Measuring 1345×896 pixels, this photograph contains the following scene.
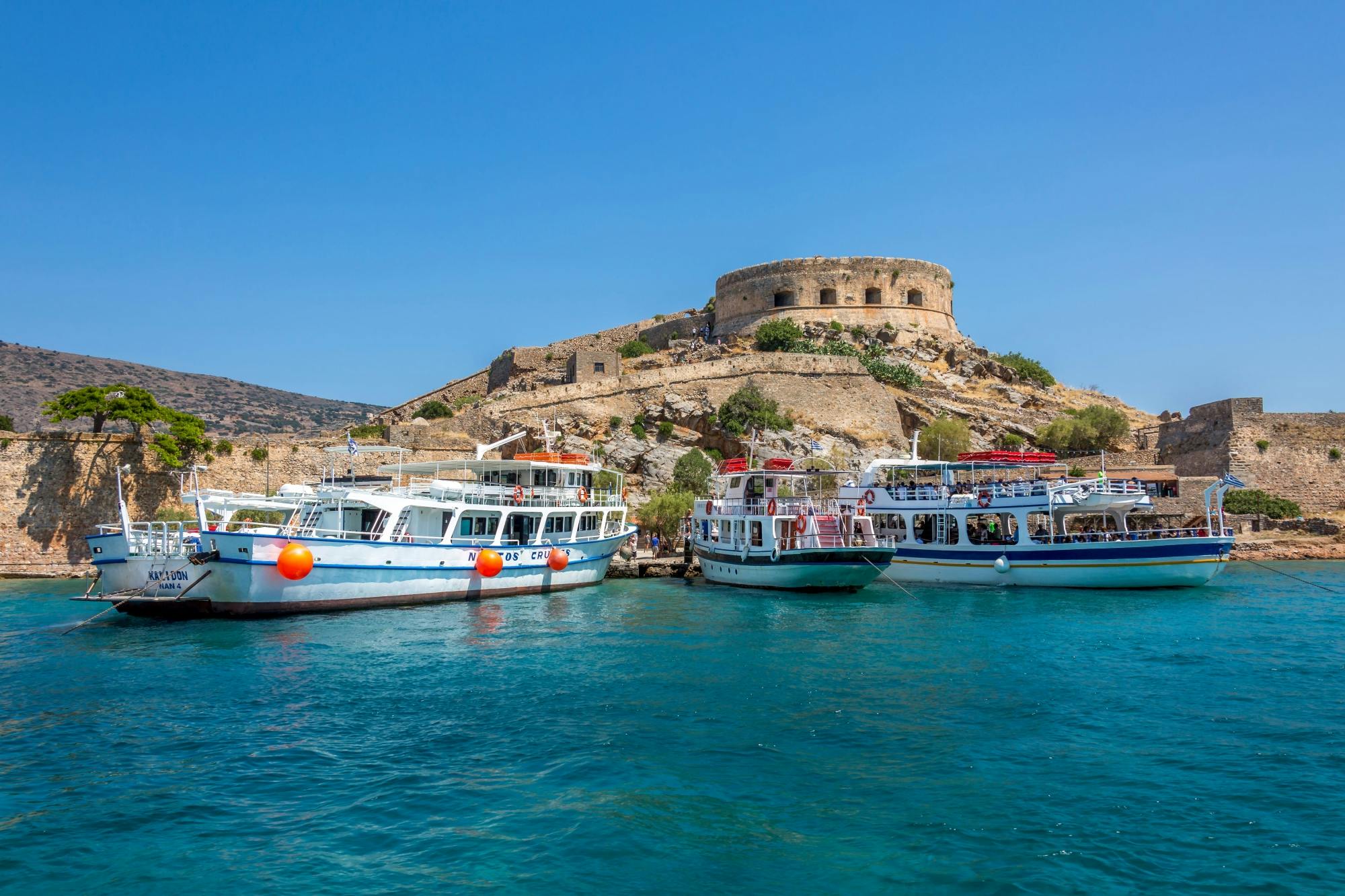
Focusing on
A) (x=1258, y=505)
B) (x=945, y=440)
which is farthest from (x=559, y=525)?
(x=1258, y=505)

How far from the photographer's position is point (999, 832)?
8.38 m

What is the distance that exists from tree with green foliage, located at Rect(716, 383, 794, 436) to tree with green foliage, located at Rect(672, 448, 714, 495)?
336 centimetres

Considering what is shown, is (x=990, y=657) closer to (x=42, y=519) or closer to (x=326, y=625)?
(x=326, y=625)

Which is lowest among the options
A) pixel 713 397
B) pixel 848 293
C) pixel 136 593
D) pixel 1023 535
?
pixel 136 593

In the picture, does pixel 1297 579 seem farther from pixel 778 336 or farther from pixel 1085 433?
pixel 778 336

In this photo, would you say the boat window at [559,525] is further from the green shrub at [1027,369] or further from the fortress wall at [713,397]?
the green shrub at [1027,369]

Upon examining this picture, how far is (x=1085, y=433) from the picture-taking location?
138ft

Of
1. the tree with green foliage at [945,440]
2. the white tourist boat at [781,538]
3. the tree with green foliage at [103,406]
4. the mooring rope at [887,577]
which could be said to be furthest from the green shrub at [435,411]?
the mooring rope at [887,577]

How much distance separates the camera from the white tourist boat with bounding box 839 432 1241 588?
25.7 meters

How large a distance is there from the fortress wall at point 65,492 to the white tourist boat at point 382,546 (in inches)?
118

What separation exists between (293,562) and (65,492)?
16.5 m

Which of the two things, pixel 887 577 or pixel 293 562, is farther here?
pixel 887 577

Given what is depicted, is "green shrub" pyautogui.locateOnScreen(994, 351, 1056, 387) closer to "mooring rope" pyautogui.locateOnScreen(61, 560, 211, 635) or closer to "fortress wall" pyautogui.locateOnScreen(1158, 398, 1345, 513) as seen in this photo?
"fortress wall" pyautogui.locateOnScreen(1158, 398, 1345, 513)

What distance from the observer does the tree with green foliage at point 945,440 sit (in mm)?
40250
